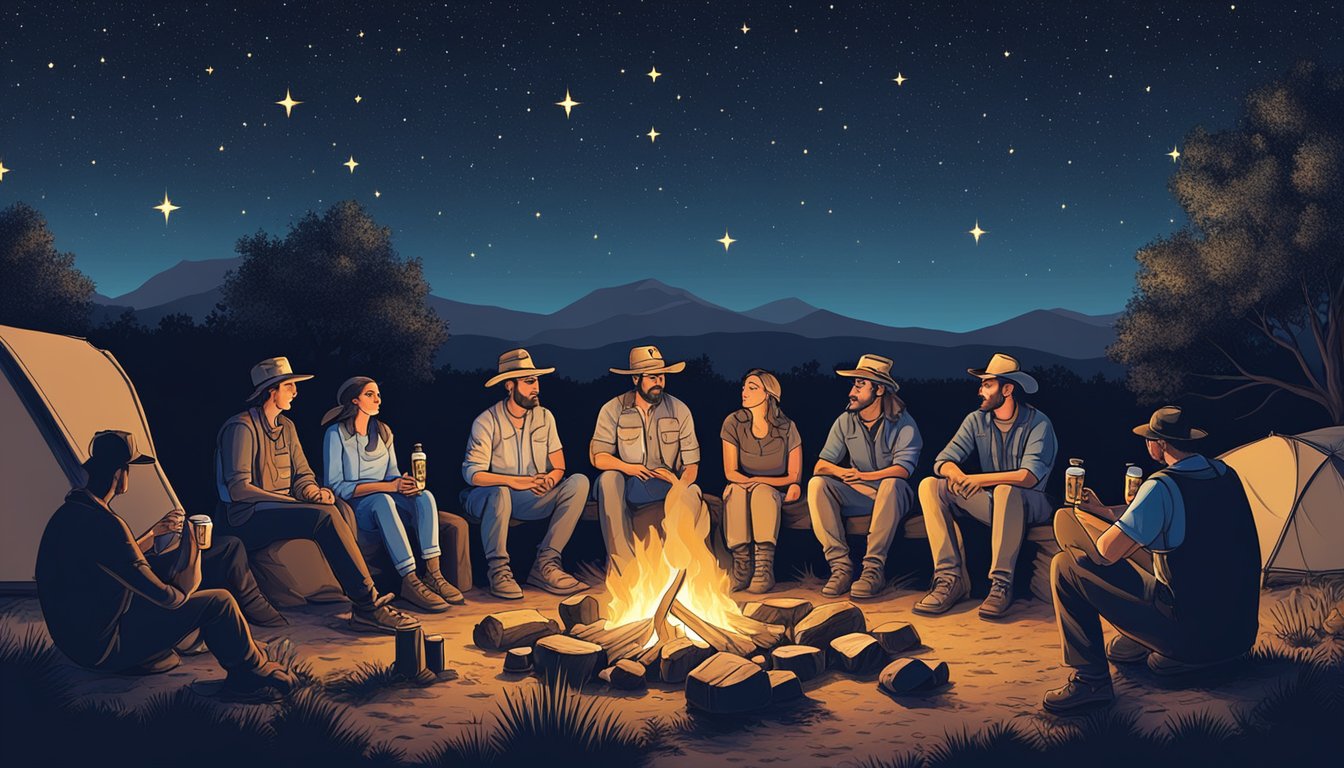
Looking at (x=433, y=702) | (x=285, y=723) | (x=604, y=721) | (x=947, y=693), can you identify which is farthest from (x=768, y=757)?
(x=285, y=723)

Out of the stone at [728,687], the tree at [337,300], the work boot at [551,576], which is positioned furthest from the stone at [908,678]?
the tree at [337,300]

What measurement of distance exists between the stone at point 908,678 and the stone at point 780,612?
3.17ft

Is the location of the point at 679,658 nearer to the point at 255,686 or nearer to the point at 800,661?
the point at 800,661

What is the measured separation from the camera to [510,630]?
260 inches

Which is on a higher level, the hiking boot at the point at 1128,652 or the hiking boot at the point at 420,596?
the hiking boot at the point at 420,596

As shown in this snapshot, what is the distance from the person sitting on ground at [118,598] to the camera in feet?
16.7

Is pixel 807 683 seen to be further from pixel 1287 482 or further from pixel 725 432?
pixel 1287 482

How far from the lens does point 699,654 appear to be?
610 cm

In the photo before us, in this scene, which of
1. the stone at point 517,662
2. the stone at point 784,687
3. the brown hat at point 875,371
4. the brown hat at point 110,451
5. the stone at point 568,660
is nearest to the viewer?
the brown hat at point 110,451

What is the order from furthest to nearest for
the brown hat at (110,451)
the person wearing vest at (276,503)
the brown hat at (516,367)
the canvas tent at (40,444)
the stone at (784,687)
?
the brown hat at (516,367) → the canvas tent at (40,444) → the person wearing vest at (276,503) → the stone at (784,687) → the brown hat at (110,451)

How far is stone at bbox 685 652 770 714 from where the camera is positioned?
539cm

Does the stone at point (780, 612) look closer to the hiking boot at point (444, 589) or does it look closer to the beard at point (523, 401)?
the hiking boot at point (444, 589)

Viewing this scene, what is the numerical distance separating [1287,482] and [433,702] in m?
6.03

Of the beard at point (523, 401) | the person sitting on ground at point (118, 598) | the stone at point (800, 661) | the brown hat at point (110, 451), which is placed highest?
the beard at point (523, 401)
